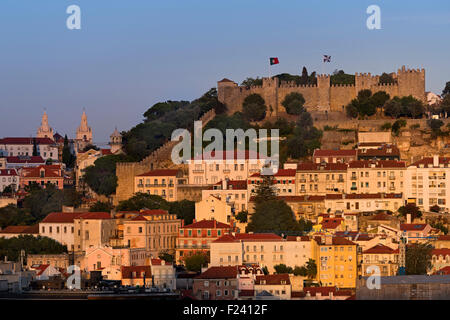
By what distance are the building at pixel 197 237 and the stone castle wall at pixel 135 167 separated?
8.83 metres

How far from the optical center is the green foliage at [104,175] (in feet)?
251

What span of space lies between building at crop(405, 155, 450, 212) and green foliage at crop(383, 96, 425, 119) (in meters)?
11.0

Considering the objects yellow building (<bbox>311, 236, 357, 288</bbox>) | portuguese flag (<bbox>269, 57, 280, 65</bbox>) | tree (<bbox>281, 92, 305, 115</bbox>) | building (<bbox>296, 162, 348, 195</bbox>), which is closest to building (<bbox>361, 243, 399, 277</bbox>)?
yellow building (<bbox>311, 236, 357, 288</bbox>)

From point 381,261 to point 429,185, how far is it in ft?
29.3

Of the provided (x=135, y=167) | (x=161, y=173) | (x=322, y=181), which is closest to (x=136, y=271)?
(x=161, y=173)

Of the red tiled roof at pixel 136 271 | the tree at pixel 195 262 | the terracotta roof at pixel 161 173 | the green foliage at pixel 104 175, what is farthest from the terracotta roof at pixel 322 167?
the red tiled roof at pixel 136 271

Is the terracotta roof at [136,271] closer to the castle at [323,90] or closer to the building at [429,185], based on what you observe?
the building at [429,185]

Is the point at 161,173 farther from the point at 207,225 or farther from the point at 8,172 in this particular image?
the point at 8,172

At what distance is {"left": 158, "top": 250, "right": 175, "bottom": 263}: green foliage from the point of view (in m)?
65.9

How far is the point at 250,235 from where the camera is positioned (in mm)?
64500

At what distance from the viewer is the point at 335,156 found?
74875mm

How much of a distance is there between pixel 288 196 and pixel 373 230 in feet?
17.6

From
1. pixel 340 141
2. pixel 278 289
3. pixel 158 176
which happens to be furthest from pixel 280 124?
pixel 278 289

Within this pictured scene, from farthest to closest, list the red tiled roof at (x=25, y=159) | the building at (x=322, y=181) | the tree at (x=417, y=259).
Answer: the red tiled roof at (x=25, y=159)
the building at (x=322, y=181)
the tree at (x=417, y=259)
